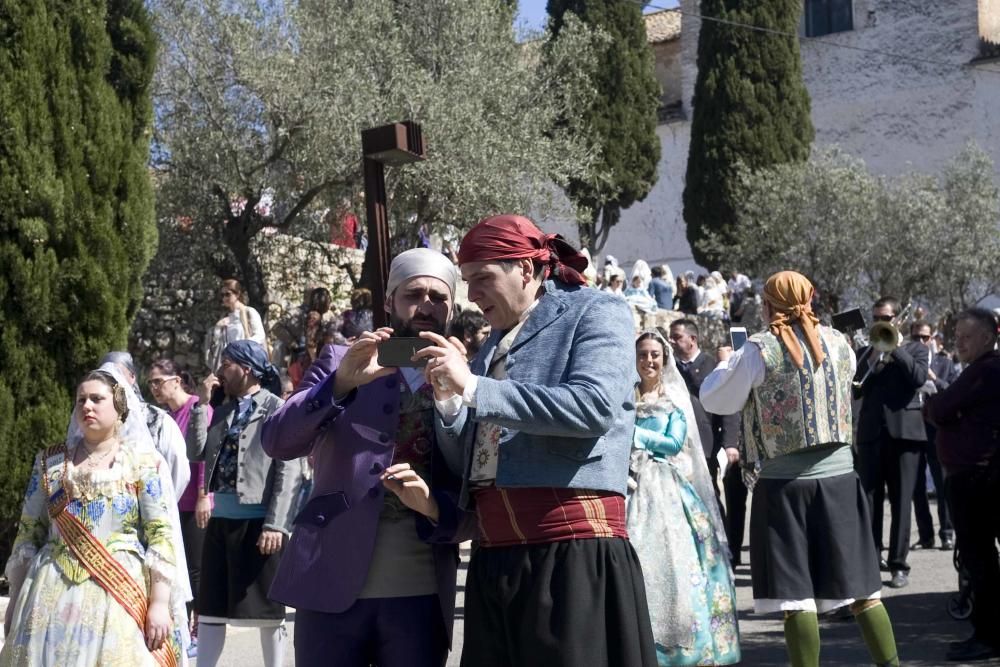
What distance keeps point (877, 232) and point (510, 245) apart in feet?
85.9

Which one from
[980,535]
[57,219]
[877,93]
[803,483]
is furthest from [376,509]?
[877,93]

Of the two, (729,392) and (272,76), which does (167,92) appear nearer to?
(272,76)

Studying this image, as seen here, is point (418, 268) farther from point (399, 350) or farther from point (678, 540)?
point (678, 540)

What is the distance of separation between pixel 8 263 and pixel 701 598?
5690 mm

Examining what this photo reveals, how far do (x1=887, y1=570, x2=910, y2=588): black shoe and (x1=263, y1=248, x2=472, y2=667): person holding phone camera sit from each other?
6530 millimetres

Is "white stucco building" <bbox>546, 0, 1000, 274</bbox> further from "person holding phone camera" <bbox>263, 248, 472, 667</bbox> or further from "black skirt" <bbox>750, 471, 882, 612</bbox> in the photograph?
"person holding phone camera" <bbox>263, 248, 472, 667</bbox>

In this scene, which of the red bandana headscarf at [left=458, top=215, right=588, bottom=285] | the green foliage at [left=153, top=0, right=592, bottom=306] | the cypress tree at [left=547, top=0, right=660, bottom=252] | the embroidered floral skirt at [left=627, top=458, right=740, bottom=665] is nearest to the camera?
the red bandana headscarf at [left=458, top=215, right=588, bottom=285]

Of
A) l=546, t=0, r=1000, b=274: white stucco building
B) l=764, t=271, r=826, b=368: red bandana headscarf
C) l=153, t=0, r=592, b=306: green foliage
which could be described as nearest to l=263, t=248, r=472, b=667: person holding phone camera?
l=764, t=271, r=826, b=368: red bandana headscarf

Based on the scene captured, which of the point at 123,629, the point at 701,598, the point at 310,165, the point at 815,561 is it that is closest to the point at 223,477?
the point at 123,629

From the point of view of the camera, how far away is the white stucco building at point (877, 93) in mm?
32906

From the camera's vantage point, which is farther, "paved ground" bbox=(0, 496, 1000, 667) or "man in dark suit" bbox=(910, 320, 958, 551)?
"man in dark suit" bbox=(910, 320, 958, 551)

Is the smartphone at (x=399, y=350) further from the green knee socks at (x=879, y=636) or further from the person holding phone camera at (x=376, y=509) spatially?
the green knee socks at (x=879, y=636)

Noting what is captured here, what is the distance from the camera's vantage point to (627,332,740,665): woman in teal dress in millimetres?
5848

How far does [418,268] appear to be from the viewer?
3695 mm
